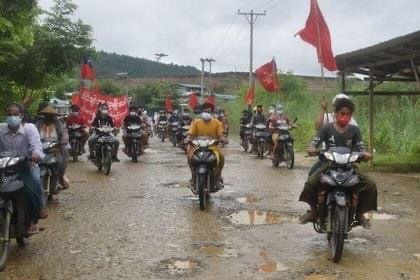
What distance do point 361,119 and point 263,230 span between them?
598 inches

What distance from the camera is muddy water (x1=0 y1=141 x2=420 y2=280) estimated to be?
5688mm

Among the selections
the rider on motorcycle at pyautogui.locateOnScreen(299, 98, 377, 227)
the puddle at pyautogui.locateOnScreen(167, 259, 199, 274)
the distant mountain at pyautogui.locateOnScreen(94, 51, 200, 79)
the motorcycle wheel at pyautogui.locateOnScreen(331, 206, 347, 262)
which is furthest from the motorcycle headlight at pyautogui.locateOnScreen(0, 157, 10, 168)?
the distant mountain at pyautogui.locateOnScreen(94, 51, 200, 79)

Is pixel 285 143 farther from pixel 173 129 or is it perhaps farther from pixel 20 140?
pixel 173 129

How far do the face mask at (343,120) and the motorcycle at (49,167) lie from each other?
181 inches

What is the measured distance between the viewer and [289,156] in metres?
15.4

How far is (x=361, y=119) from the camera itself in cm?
2177

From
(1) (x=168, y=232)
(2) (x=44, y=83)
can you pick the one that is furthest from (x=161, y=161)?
(1) (x=168, y=232)

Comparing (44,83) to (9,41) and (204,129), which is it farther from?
(204,129)

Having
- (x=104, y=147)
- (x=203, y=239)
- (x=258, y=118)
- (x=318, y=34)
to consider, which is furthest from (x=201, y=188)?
Answer: (x=258, y=118)

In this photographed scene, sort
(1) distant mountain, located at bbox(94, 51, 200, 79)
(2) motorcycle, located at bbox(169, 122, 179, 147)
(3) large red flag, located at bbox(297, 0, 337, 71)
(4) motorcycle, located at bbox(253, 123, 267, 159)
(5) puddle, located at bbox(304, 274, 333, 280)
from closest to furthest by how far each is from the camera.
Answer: (5) puddle, located at bbox(304, 274, 333, 280) < (3) large red flag, located at bbox(297, 0, 337, 71) < (4) motorcycle, located at bbox(253, 123, 267, 159) < (2) motorcycle, located at bbox(169, 122, 179, 147) < (1) distant mountain, located at bbox(94, 51, 200, 79)

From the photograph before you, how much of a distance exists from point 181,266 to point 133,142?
38.1 ft

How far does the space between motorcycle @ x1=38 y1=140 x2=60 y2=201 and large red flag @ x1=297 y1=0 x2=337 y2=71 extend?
14.1 ft

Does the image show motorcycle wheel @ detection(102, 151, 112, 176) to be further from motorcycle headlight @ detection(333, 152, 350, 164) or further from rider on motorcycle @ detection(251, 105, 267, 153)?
motorcycle headlight @ detection(333, 152, 350, 164)

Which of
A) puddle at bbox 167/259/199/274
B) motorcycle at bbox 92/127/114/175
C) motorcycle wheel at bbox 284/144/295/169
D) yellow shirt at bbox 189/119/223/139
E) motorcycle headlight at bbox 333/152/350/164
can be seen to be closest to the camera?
puddle at bbox 167/259/199/274
